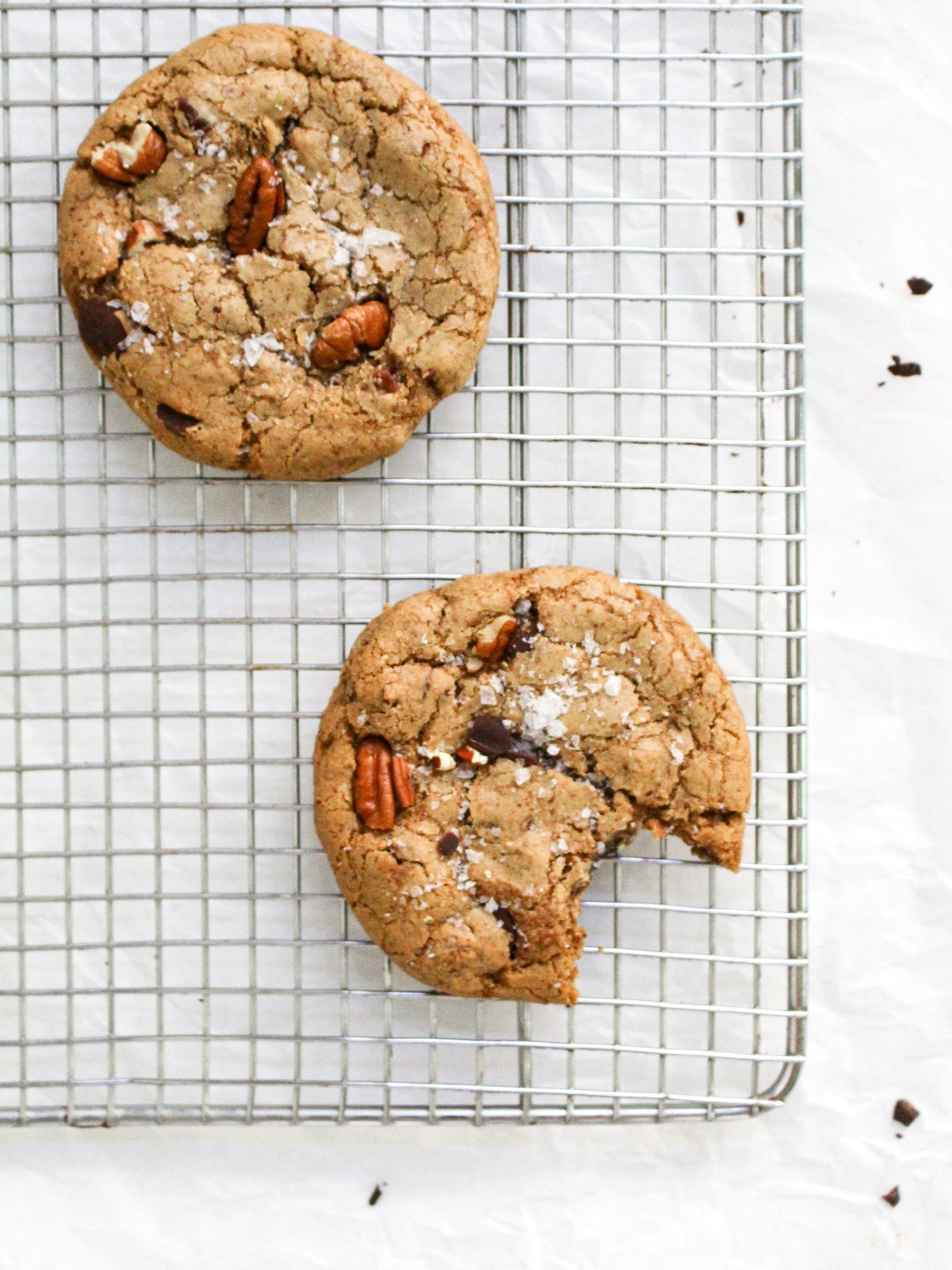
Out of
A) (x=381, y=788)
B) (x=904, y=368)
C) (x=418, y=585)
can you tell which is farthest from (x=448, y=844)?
(x=904, y=368)

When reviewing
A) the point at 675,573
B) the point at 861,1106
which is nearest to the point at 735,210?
the point at 675,573

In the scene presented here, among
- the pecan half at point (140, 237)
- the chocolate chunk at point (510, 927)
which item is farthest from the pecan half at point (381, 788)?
the pecan half at point (140, 237)

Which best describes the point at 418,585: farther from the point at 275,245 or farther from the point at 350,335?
the point at 275,245

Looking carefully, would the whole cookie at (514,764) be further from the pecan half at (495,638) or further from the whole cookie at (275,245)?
the whole cookie at (275,245)

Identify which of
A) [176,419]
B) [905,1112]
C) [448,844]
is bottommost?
[905,1112]

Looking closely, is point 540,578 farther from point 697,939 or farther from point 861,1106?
point 861,1106
